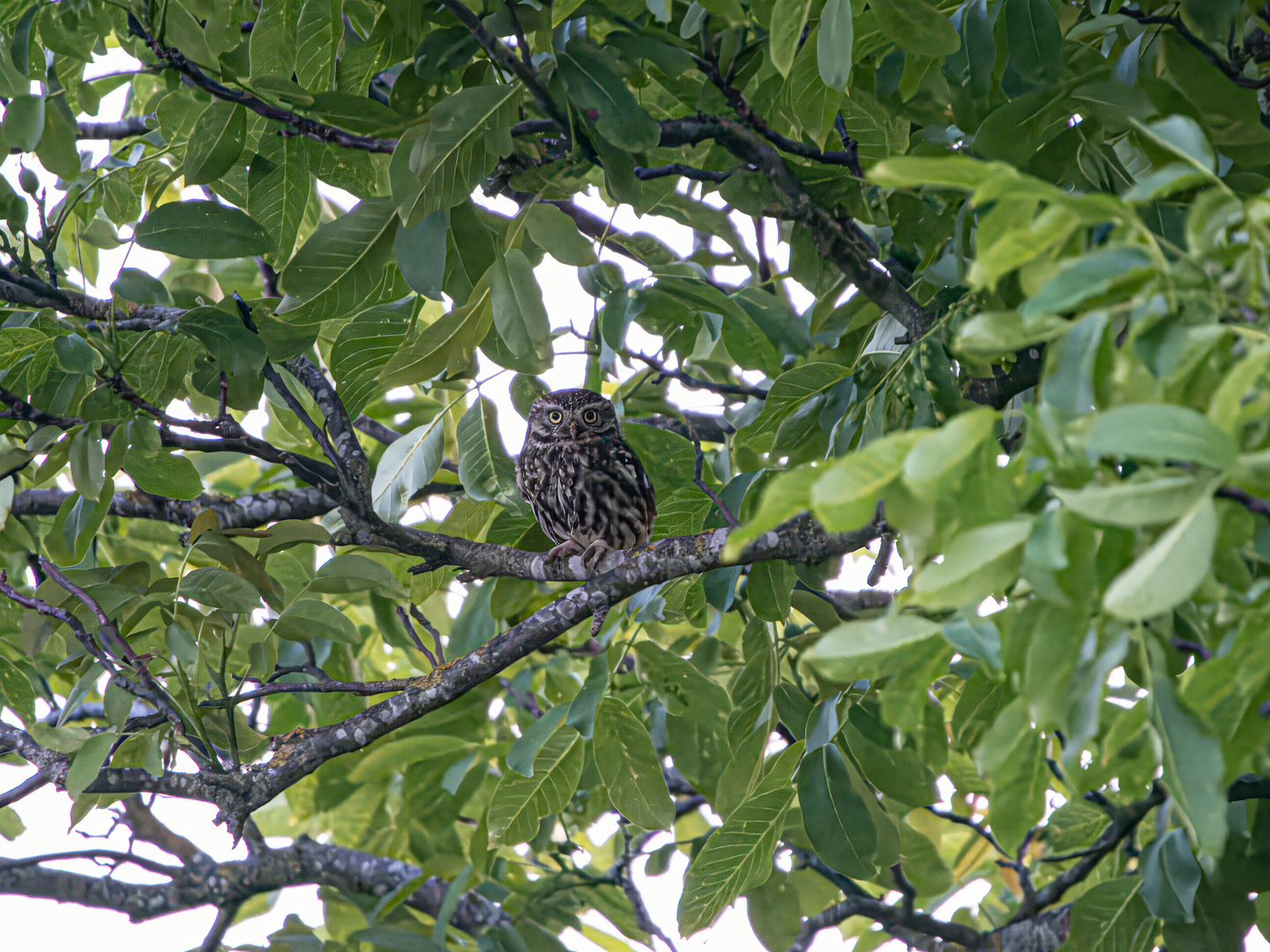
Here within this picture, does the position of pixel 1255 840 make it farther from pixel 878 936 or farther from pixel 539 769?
pixel 878 936

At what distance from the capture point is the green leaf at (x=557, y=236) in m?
2.04

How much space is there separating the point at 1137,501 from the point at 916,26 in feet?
3.79

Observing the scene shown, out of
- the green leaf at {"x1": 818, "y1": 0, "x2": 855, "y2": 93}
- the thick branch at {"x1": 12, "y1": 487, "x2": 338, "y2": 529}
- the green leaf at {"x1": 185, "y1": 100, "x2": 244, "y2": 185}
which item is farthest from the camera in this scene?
the thick branch at {"x1": 12, "y1": 487, "x2": 338, "y2": 529}

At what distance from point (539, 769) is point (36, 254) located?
312cm

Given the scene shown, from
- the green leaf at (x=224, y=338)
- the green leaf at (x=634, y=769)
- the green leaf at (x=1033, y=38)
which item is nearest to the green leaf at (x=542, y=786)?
the green leaf at (x=634, y=769)

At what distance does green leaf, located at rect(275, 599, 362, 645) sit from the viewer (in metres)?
2.48

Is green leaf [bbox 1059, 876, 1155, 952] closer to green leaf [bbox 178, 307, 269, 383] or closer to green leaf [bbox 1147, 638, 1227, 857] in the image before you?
green leaf [bbox 1147, 638, 1227, 857]

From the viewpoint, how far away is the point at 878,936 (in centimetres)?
360

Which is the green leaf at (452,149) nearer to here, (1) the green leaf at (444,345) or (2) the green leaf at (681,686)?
(1) the green leaf at (444,345)

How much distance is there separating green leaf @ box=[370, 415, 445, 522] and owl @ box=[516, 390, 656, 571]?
0.78 meters

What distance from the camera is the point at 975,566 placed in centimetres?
81

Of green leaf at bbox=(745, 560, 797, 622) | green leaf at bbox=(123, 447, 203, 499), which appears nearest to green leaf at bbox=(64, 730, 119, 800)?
green leaf at bbox=(123, 447, 203, 499)

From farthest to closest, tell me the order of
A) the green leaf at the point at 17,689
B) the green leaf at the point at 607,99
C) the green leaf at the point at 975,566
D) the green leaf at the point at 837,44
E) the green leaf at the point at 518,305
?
the green leaf at the point at 17,689 < the green leaf at the point at 518,305 < the green leaf at the point at 607,99 < the green leaf at the point at 837,44 < the green leaf at the point at 975,566

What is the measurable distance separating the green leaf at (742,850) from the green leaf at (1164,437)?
63.6 inches
